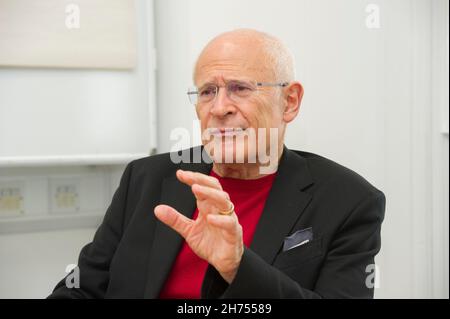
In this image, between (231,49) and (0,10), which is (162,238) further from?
(0,10)

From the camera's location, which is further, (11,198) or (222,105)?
(11,198)

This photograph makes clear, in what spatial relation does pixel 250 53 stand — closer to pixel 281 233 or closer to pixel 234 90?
pixel 234 90

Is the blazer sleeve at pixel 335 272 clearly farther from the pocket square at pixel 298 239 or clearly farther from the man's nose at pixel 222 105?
the man's nose at pixel 222 105

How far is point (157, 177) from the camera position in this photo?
136 centimetres

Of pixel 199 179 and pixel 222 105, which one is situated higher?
pixel 222 105

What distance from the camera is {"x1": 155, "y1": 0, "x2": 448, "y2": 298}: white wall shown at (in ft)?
5.59

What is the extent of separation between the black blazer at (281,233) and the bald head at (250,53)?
264 millimetres

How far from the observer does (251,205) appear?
50.5 inches

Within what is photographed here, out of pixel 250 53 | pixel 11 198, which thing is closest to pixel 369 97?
pixel 250 53

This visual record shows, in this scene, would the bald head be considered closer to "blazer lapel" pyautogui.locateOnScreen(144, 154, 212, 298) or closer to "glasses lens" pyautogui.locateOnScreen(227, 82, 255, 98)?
"glasses lens" pyautogui.locateOnScreen(227, 82, 255, 98)

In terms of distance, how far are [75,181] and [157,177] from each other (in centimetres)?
47

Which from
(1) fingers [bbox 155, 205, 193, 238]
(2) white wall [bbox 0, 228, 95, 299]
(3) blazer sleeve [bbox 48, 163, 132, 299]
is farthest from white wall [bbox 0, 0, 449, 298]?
(1) fingers [bbox 155, 205, 193, 238]

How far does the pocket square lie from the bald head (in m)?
0.41

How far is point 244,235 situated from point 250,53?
1.55 ft
